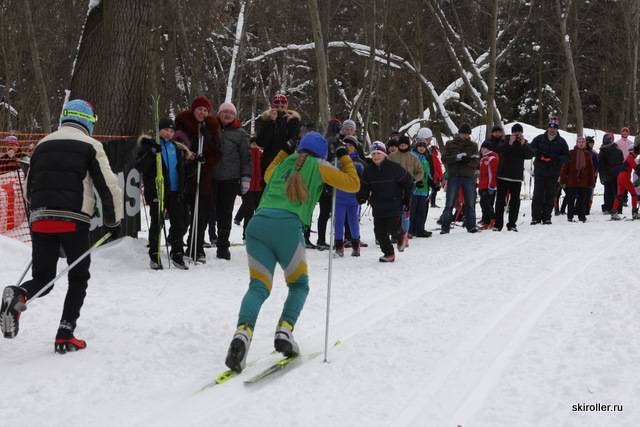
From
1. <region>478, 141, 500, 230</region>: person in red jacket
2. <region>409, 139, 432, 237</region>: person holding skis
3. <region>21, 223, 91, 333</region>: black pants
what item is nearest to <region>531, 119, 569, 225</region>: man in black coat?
<region>478, 141, 500, 230</region>: person in red jacket

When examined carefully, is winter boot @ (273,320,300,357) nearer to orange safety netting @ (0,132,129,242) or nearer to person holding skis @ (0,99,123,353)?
person holding skis @ (0,99,123,353)

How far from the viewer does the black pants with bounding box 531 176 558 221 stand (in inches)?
549

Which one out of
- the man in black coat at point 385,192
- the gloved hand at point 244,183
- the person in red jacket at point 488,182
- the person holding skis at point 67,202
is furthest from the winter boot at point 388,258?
the person holding skis at point 67,202

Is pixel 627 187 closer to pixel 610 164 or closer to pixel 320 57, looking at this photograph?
pixel 610 164

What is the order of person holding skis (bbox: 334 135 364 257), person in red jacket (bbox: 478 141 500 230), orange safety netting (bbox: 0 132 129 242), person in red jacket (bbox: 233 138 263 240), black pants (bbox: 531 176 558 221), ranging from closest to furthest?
person holding skis (bbox: 334 135 364 257) < person in red jacket (bbox: 233 138 263 240) < orange safety netting (bbox: 0 132 129 242) < person in red jacket (bbox: 478 141 500 230) < black pants (bbox: 531 176 558 221)

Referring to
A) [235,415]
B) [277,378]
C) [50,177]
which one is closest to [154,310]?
[50,177]

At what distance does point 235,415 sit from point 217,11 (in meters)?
23.4

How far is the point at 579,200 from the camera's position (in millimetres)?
15008

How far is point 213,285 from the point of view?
26.0 ft

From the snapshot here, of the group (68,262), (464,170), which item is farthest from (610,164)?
(68,262)

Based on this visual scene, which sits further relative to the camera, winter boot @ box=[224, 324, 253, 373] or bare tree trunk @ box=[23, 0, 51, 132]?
bare tree trunk @ box=[23, 0, 51, 132]

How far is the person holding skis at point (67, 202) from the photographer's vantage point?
5.30 m

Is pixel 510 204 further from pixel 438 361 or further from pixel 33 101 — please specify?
pixel 33 101

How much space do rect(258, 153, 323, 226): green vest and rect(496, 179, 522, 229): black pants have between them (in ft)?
28.1
